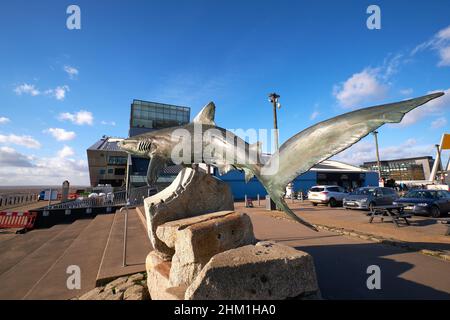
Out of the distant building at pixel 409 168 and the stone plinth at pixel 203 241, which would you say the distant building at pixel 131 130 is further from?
the distant building at pixel 409 168

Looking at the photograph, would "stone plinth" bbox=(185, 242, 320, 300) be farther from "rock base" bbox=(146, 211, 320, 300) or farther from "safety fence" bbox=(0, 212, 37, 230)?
"safety fence" bbox=(0, 212, 37, 230)

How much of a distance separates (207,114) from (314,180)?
3215cm

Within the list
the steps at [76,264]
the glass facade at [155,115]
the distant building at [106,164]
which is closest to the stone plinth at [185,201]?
the steps at [76,264]

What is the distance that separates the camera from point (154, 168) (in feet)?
17.8

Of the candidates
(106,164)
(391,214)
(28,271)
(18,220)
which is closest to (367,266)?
(391,214)

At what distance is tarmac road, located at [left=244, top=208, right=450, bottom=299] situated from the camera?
3.70 m

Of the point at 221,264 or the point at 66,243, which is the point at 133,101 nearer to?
the point at 66,243

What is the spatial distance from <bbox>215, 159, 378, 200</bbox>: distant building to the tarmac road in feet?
74.0

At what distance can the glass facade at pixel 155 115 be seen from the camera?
1824 inches

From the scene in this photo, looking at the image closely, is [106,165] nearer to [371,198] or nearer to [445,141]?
[371,198]

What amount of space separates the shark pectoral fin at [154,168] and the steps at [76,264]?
2420mm

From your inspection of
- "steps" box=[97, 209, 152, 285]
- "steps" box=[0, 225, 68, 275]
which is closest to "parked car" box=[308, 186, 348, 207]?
Answer: "steps" box=[97, 209, 152, 285]

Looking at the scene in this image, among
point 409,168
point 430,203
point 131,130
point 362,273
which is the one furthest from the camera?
point 409,168
